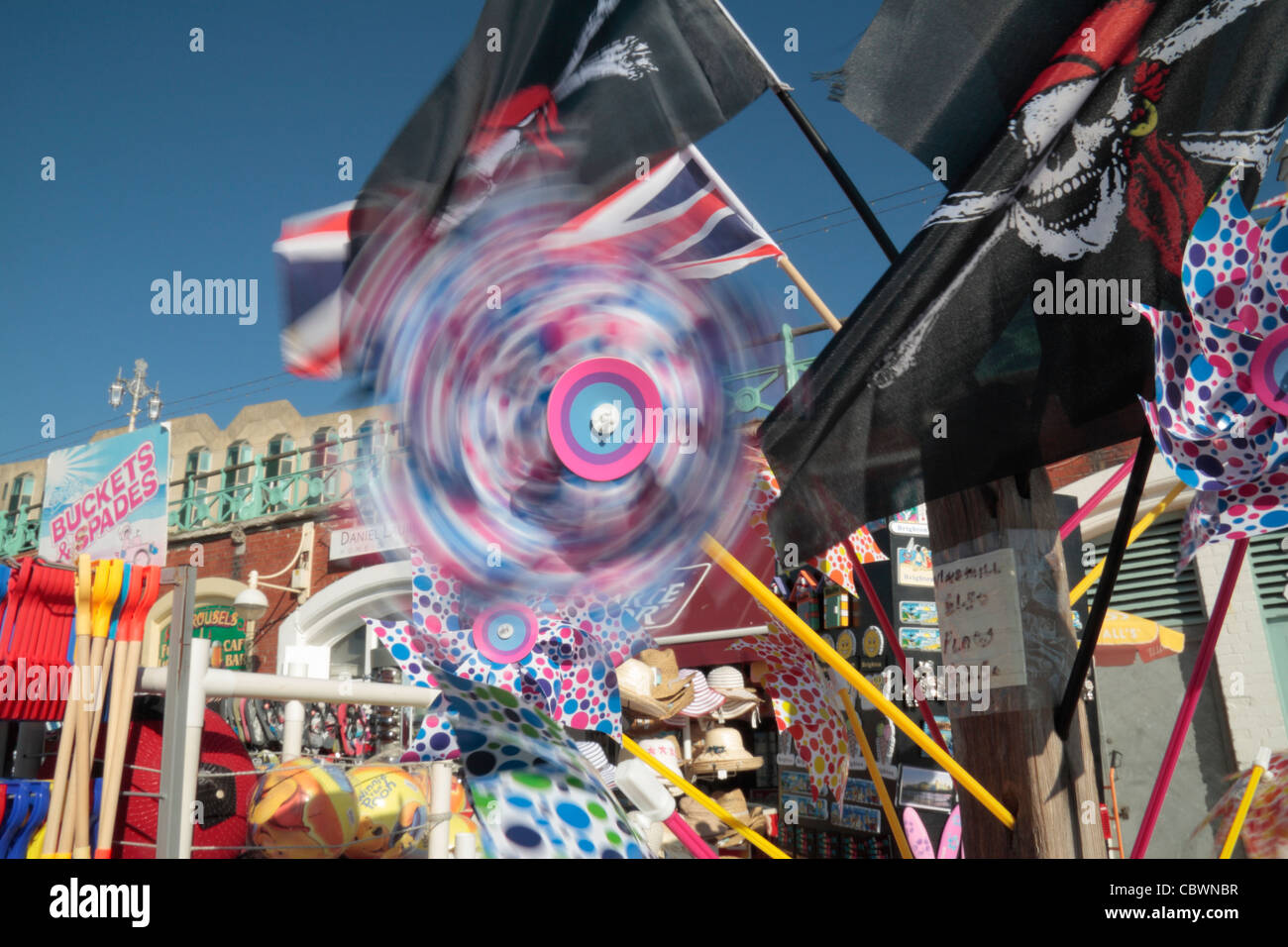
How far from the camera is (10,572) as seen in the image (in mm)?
2625

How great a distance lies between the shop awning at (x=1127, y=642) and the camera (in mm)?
5695

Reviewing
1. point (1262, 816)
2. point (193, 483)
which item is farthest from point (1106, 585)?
point (193, 483)

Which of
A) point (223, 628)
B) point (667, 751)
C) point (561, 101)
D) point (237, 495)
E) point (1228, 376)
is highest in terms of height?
point (237, 495)

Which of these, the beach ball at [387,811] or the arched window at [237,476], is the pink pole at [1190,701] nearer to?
the beach ball at [387,811]

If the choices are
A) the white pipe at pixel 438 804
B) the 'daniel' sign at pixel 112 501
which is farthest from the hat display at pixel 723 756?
the white pipe at pixel 438 804

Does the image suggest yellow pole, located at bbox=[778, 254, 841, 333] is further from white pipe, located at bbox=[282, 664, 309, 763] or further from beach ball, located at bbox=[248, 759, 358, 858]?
white pipe, located at bbox=[282, 664, 309, 763]

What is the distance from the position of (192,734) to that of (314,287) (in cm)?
128

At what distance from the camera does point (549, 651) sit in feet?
7.06

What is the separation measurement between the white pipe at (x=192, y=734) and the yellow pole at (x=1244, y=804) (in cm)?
234

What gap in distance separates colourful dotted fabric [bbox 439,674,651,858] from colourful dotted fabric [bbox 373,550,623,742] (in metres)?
0.48

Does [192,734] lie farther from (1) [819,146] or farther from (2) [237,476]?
(2) [237,476]
